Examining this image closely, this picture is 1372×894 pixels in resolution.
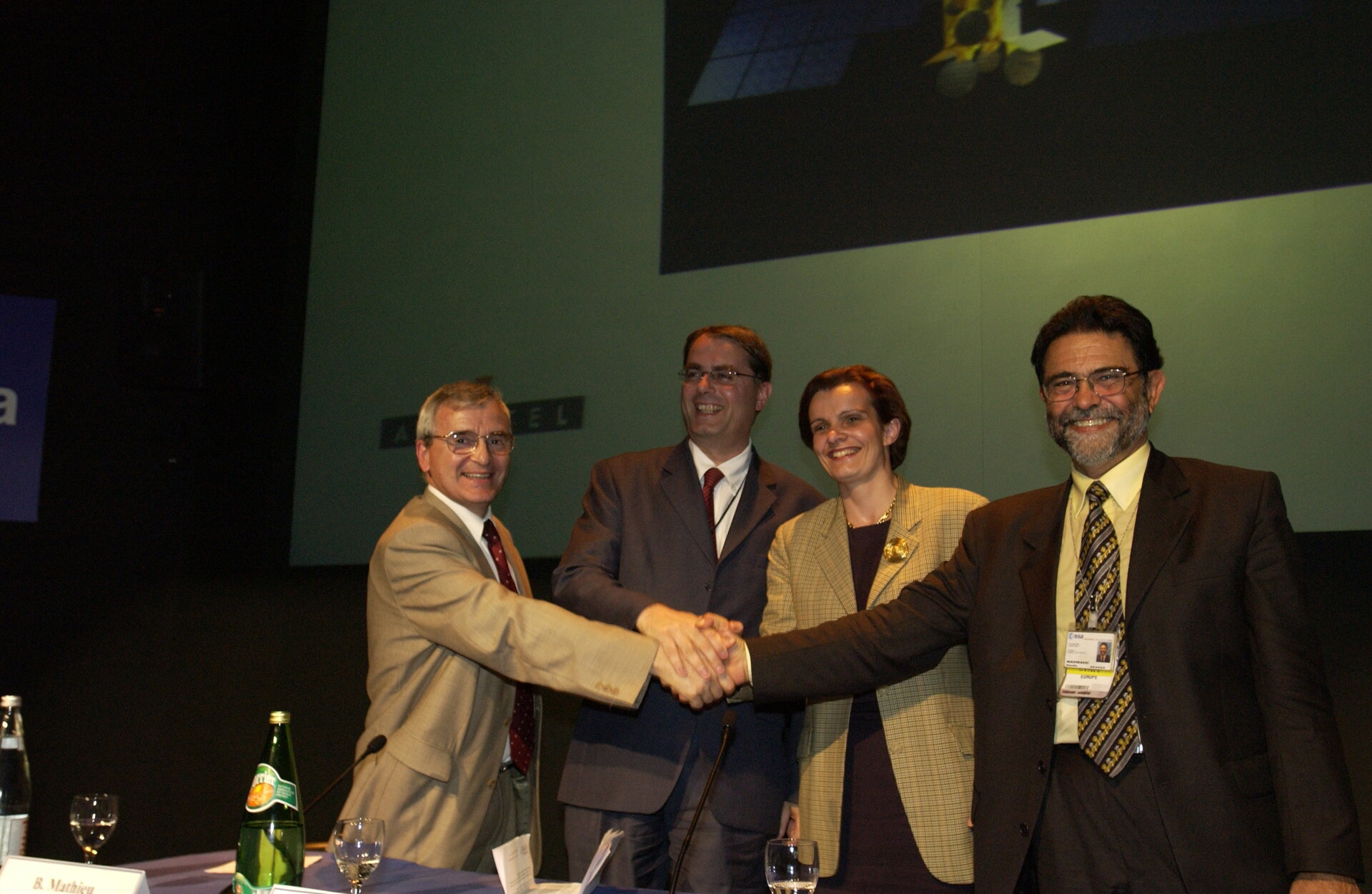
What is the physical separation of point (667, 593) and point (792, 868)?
4.00ft

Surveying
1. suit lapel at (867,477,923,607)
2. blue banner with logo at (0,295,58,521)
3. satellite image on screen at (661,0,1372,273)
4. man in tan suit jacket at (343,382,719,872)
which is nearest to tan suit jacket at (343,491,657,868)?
man in tan suit jacket at (343,382,719,872)

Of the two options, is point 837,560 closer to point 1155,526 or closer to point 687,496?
point 687,496

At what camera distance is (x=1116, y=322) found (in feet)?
7.41

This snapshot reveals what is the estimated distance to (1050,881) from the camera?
2.06 m

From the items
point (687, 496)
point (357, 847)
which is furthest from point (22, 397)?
point (357, 847)

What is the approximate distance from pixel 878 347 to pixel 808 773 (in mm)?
1713

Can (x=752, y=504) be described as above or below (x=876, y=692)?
above

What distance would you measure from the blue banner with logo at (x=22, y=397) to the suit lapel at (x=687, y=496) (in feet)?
10.9

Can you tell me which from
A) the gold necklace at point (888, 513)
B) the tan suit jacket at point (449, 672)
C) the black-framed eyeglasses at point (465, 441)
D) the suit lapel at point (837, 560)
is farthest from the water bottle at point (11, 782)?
the gold necklace at point (888, 513)

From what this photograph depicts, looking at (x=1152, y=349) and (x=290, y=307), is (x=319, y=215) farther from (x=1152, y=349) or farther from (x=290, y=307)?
(x=1152, y=349)

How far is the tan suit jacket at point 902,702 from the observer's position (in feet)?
7.94

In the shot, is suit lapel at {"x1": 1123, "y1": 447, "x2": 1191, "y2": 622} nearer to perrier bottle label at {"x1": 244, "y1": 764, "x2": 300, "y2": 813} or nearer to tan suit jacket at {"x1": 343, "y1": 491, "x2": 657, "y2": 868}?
tan suit jacket at {"x1": 343, "y1": 491, "x2": 657, "y2": 868}

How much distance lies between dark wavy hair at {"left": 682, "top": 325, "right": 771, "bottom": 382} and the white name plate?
1917 millimetres

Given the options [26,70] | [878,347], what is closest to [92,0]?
[26,70]
